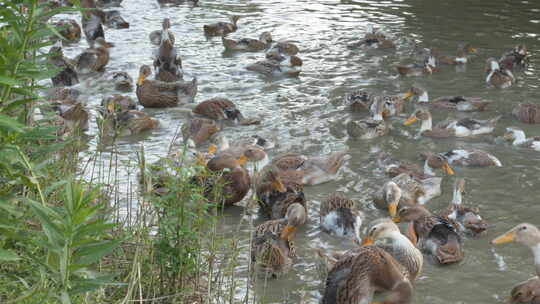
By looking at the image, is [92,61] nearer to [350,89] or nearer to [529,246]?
[350,89]

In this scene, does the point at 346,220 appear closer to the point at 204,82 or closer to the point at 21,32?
the point at 21,32

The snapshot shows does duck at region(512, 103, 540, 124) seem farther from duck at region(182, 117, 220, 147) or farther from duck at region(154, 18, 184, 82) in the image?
duck at region(154, 18, 184, 82)

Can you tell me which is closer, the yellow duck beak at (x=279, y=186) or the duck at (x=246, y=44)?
the yellow duck beak at (x=279, y=186)

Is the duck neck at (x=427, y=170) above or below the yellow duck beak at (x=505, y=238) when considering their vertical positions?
below

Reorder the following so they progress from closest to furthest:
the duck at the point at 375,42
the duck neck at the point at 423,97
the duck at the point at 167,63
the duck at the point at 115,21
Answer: the duck neck at the point at 423,97 < the duck at the point at 167,63 < the duck at the point at 375,42 < the duck at the point at 115,21

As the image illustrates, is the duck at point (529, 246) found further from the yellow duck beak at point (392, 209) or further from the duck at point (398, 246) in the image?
the yellow duck beak at point (392, 209)

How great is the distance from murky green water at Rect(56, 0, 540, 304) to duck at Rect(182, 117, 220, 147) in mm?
257

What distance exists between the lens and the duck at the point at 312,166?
794cm

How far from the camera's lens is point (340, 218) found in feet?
22.0

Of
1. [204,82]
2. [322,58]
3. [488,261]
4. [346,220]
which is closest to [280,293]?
[346,220]

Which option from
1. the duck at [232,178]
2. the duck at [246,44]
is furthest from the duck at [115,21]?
the duck at [232,178]

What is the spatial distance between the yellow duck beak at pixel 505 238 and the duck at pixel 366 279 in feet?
3.32

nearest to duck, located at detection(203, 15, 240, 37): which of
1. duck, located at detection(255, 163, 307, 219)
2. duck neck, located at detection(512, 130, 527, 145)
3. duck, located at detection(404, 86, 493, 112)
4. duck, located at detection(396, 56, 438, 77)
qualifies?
duck, located at detection(396, 56, 438, 77)

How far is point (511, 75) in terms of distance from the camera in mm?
11391
